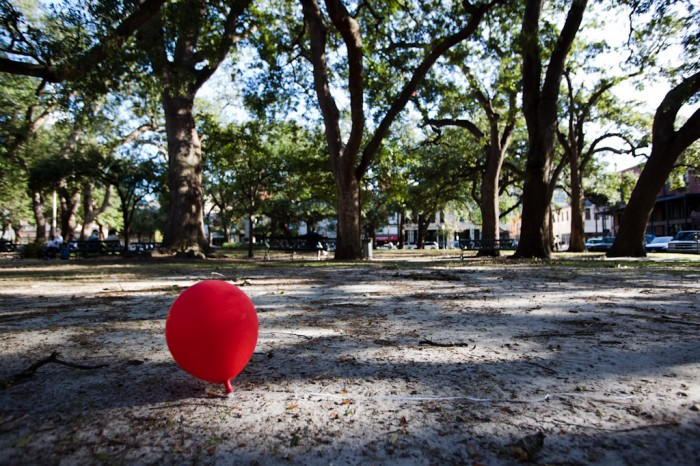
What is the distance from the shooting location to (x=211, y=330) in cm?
227

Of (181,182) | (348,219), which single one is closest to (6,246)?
(181,182)

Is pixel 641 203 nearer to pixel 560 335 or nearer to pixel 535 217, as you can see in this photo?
pixel 535 217

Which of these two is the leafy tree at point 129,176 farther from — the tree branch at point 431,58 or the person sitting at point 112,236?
the tree branch at point 431,58

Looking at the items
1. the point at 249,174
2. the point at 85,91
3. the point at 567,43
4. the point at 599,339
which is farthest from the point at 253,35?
the point at 599,339

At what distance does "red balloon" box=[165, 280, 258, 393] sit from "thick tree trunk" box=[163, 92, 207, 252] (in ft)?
51.8

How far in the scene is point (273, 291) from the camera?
7297 millimetres

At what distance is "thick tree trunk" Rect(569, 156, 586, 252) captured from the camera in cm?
2400

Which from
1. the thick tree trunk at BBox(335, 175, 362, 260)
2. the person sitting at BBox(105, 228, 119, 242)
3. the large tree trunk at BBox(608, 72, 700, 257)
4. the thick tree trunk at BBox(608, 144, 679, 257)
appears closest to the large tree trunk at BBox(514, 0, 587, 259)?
the large tree trunk at BBox(608, 72, 700, 257)

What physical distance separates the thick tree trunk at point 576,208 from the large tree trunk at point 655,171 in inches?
318

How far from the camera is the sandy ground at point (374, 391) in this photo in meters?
1.87

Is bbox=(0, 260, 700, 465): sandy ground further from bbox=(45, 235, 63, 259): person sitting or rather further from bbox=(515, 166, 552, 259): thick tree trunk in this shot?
bbox=(45, 235, 63, 259): person sitting

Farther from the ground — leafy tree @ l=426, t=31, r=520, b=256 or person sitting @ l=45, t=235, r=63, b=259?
leafy tree @ l=426, t=31, r=520, b=256

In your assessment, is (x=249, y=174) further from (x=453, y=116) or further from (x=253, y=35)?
(x=453, y=116)

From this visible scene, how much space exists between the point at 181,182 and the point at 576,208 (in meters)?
21.8
